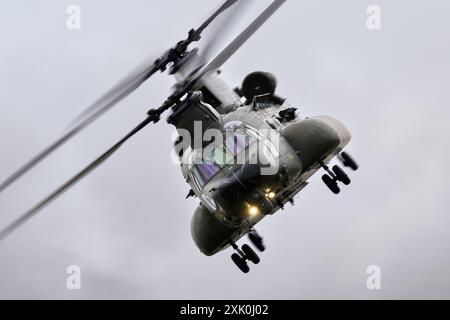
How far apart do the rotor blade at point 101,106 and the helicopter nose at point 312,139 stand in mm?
5434

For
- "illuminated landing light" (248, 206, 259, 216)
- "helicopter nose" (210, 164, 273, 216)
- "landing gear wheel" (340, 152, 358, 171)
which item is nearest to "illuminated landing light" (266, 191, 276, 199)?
"helicopter nose" (210, 164, 273, 216)

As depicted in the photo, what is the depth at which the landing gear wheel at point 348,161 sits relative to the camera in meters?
26.4

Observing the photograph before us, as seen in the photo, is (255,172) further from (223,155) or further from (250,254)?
(250,254)

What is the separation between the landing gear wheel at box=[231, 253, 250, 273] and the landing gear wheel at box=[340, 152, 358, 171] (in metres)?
5.64

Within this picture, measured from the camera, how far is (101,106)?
20406 mm

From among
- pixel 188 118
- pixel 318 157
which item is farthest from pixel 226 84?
pixel 318 157

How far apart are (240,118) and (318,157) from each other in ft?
10.2

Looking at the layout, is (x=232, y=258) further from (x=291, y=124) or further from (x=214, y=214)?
(x=291, y=124)

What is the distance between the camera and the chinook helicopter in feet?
72.3

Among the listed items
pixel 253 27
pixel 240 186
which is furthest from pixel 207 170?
pixel 253 27

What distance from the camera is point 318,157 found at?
79.4 feet

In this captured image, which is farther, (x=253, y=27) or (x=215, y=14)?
(x=215, y=14)

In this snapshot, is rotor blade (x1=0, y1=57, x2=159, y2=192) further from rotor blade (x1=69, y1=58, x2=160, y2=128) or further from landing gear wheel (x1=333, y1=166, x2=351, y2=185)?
landing gear wheel (x1=333, y1=166, x2=351, y2=185)

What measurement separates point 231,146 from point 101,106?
4.91m
